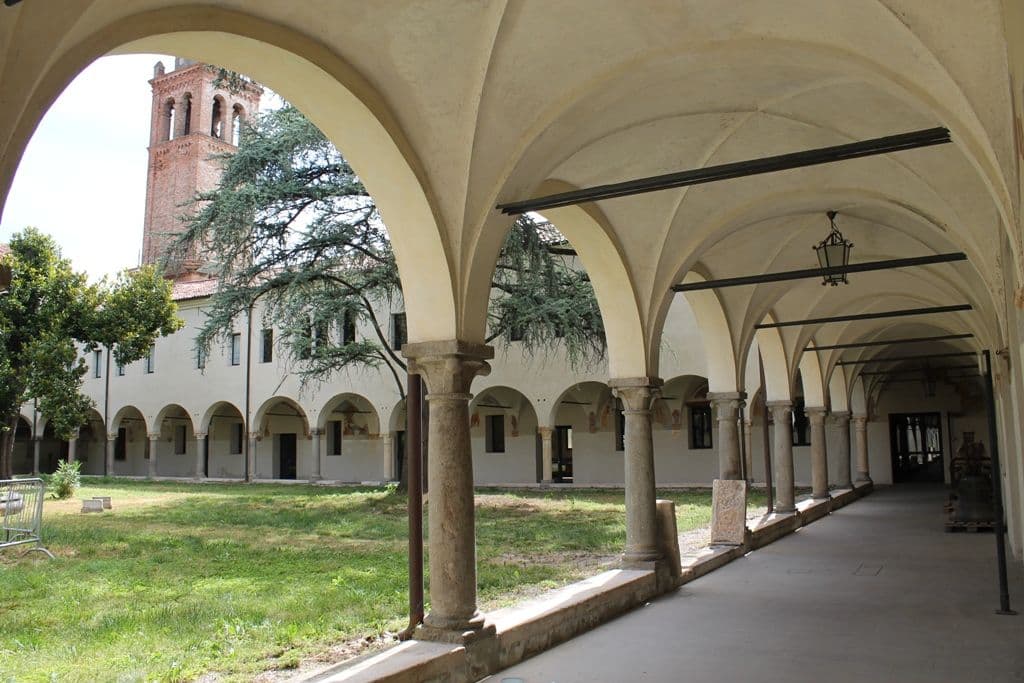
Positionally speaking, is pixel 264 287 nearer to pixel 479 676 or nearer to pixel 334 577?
pixel 334 577

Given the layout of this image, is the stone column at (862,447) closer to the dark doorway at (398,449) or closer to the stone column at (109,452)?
the dark doorway at (398,449)

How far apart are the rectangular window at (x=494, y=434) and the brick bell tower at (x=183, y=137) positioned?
19930 millimetres

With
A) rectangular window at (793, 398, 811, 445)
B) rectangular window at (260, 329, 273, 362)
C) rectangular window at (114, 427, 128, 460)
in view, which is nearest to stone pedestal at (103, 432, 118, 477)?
rectangular window at (114, 427, 128, 460)

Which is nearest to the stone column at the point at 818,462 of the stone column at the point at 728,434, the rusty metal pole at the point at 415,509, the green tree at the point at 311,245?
the green tree at the point at 311,245

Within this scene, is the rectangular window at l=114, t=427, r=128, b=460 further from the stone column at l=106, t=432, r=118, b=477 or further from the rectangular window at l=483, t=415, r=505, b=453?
the rectangular window at l=483, t=415, r=505, b=453

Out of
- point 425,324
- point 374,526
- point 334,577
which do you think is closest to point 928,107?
point 425,324

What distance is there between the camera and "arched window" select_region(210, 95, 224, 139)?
42.2 meters

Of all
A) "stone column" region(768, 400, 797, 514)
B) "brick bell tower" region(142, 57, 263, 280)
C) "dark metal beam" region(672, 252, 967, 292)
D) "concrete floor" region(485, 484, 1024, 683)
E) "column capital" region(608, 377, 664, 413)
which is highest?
"brick bell tower" region(142, 57, 263, 280)

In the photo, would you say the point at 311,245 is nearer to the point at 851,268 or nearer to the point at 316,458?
the point at 851,268

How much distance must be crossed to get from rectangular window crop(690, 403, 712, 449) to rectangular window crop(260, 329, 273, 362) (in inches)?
557

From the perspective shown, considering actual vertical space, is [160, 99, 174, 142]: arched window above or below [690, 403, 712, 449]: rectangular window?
above

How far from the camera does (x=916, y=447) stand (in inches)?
1030

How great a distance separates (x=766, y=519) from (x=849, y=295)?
4.08 meters

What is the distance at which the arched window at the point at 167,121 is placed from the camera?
41875mm
